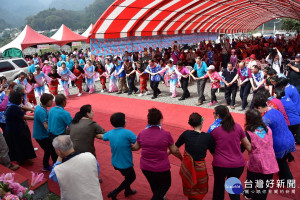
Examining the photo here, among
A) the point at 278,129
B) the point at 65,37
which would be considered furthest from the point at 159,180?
the point at 65,37

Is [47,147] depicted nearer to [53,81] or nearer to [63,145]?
[63,145]

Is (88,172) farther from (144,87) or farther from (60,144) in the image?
(144,87)

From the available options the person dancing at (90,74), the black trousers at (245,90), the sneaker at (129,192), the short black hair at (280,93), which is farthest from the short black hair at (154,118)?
the person dancing at (90,74)

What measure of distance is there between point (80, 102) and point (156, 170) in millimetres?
7189

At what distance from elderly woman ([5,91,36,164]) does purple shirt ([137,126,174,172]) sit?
2.56 meters

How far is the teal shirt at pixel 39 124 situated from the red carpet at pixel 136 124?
82 centimetres

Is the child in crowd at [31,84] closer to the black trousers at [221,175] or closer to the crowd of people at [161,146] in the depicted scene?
the crowd of people at [161,146]

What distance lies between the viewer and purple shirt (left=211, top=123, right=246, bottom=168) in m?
2.65

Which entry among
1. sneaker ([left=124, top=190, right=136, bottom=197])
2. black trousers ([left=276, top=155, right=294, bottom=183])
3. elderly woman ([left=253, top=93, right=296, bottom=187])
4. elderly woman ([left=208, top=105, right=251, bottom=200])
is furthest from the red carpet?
elderly woman ([left=208, top=105, right=251, bottom=200])

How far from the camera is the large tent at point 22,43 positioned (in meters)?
18.1

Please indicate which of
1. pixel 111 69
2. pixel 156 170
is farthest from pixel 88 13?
pixel 156 170

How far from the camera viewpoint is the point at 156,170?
2.75 m

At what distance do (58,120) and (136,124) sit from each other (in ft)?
10.3

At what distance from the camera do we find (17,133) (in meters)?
4.21
